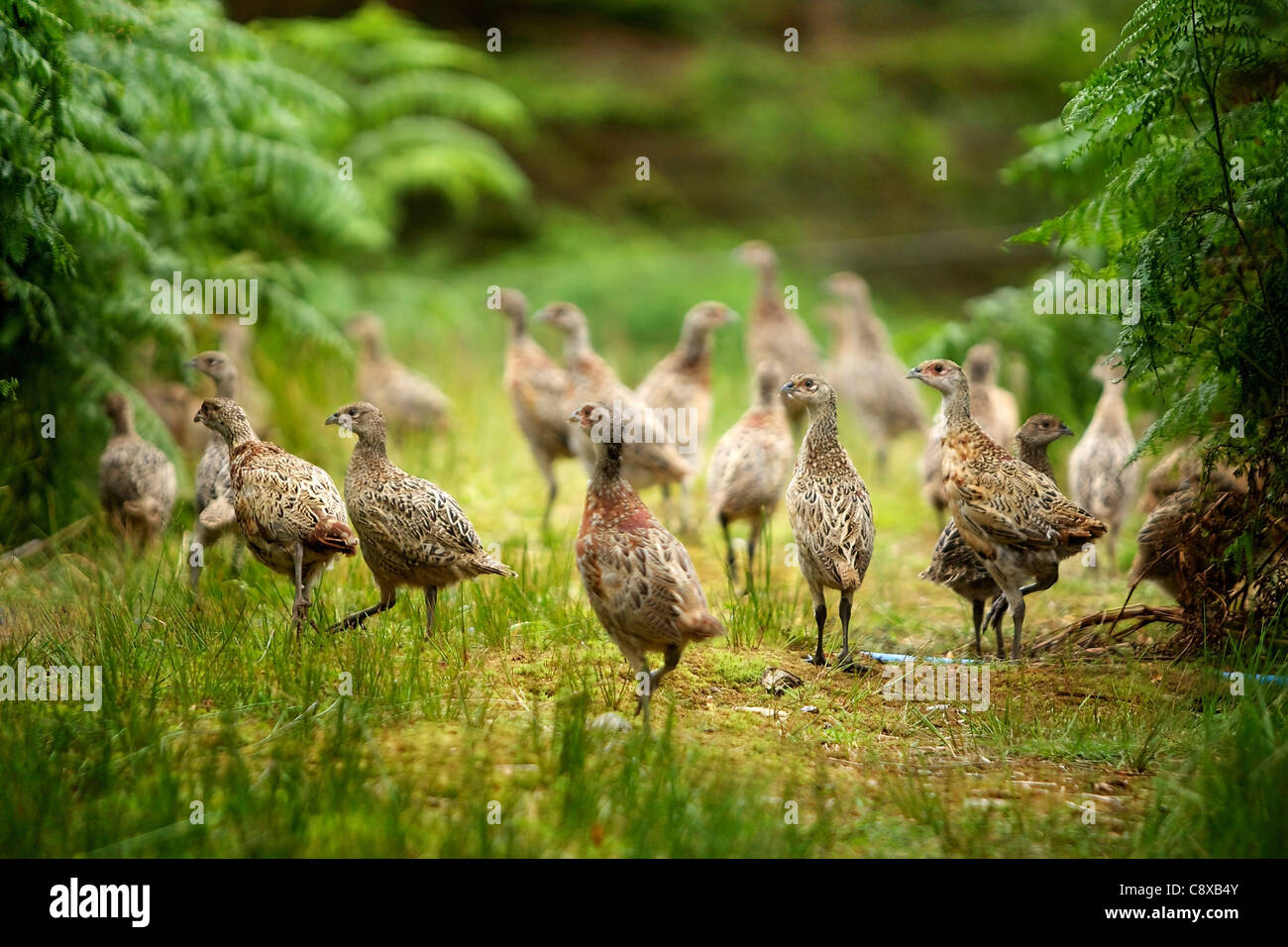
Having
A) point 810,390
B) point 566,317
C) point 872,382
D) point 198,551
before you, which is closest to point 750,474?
point 810,390

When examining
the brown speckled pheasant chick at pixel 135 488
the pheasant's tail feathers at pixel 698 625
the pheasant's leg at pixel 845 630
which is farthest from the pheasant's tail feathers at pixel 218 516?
the pheasant's leg at pixel 845 630

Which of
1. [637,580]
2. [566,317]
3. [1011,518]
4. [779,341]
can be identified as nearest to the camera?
[637,580]

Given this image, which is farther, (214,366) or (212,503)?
(214,366)

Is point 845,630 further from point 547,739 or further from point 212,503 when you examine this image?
point 212,503

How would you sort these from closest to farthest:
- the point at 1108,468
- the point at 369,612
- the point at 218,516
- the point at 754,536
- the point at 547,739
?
the point at 547,739
the point at 369,612
the point at 218,516
the point at 754,536
the point at 1108,468

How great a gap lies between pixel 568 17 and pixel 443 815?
17.9 m

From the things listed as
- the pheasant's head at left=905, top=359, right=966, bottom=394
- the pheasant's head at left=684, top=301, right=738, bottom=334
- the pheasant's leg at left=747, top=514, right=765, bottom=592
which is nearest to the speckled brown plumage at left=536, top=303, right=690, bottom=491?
the pheasant's head at left=684, top=301, right=738, bottom=334

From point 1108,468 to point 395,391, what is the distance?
599cm

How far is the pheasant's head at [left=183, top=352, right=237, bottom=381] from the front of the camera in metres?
Answer: 7.36

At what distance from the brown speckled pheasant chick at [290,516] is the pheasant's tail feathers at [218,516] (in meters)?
0.42

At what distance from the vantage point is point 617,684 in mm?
5422

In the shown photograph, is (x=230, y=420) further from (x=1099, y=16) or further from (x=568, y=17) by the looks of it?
(x=1099, y=16)

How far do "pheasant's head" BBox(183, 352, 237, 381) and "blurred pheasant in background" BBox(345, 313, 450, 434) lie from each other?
9.90 feet

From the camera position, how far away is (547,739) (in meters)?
4.68
